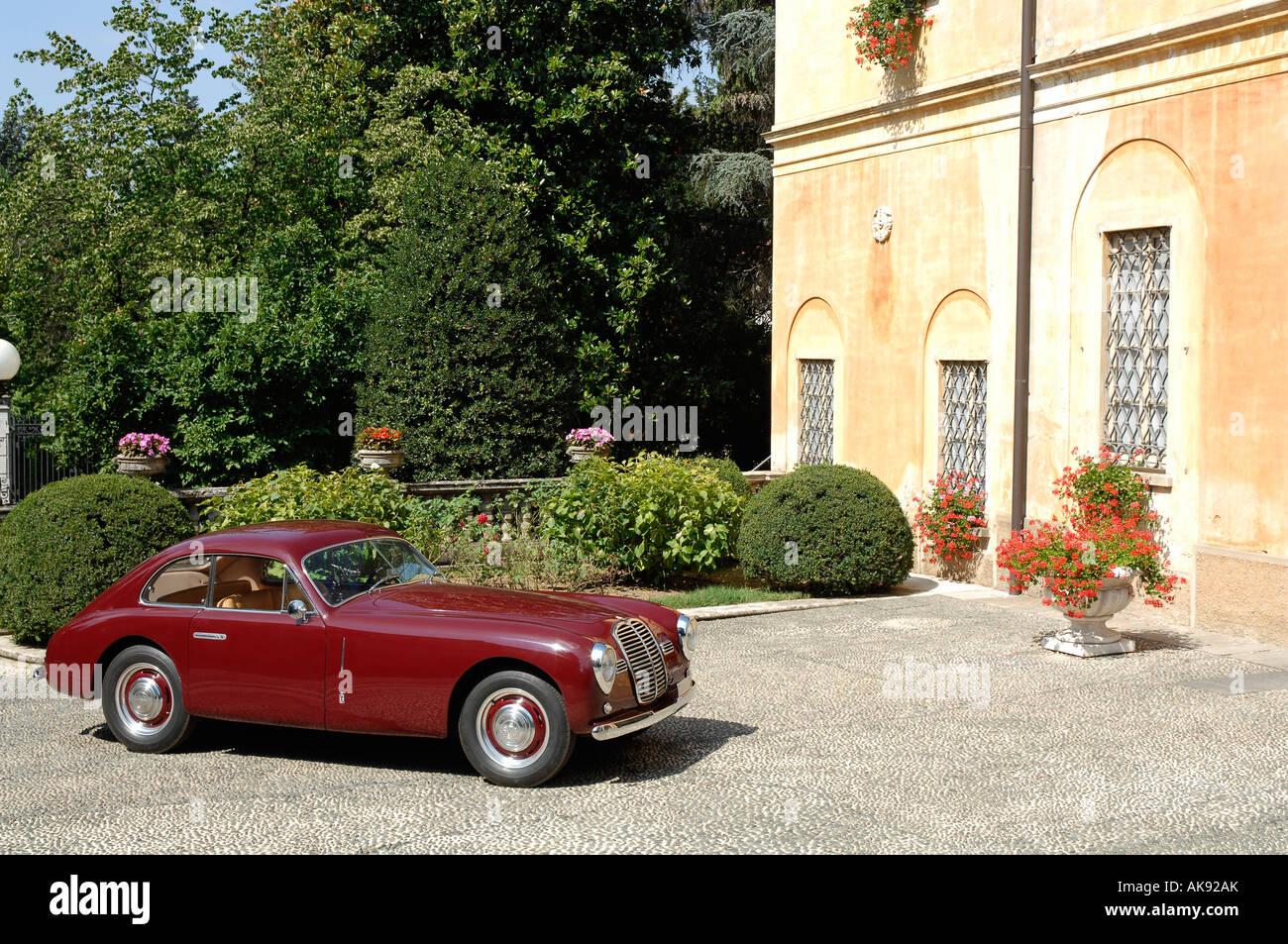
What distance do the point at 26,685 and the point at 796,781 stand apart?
649 cm

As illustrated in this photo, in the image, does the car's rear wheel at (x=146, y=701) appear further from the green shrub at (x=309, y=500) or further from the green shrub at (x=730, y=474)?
the green shrub at (x=730, y=474)

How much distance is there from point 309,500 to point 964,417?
295 inches

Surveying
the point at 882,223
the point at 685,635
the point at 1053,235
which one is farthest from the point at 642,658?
the point at 882,223

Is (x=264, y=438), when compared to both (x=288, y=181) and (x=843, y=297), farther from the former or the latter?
(x=843, y=297)

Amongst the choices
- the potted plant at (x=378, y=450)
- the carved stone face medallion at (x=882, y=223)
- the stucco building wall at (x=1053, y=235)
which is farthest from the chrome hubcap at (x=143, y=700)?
the carved stone face medallion at (x=882, y=223)

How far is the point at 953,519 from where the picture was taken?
582 inches

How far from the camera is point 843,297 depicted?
1677cm

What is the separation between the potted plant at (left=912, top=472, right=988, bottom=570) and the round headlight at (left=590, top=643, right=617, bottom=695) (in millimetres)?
8369

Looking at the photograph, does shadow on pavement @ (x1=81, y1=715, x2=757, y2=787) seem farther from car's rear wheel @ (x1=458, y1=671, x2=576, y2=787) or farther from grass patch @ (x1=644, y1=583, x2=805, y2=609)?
grass patch @ (x1=644, y1=583, x2=805, y2=609)

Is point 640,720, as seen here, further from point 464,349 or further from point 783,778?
point 464,349

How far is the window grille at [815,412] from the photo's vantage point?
56.9 feet

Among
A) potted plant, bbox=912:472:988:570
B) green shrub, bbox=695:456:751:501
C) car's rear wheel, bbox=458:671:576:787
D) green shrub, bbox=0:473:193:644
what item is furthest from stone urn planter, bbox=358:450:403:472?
car's rear wheel, bbox=458:671:576:787

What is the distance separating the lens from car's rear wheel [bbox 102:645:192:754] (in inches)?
318

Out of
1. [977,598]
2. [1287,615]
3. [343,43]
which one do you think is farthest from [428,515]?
[343,43]
